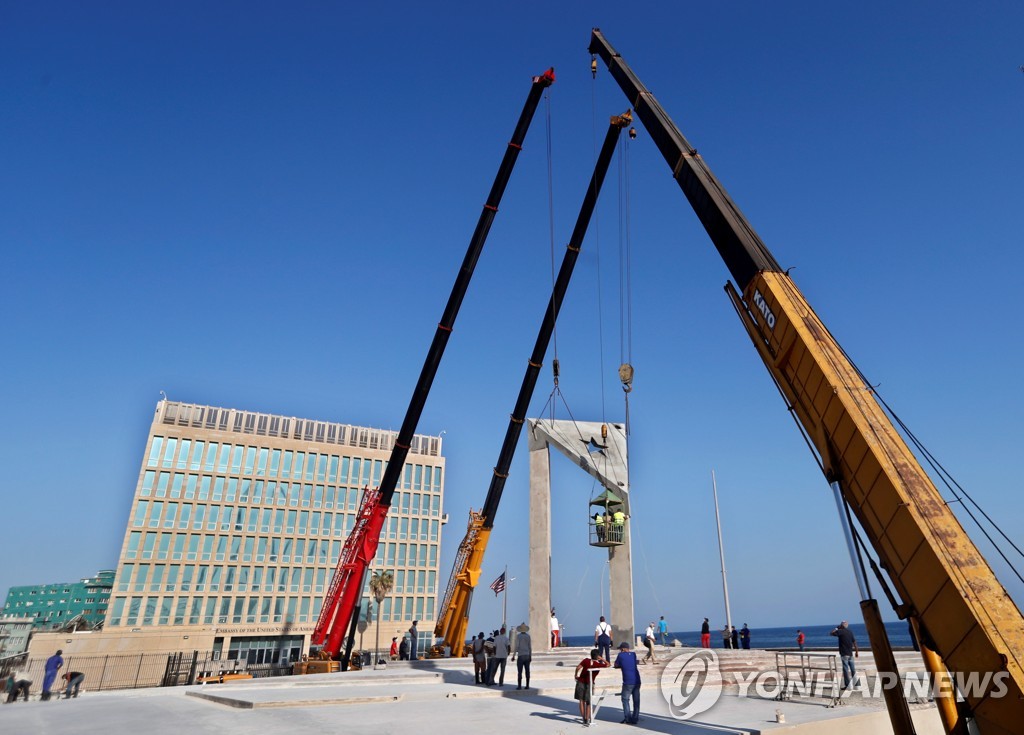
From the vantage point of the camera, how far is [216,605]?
63.0m

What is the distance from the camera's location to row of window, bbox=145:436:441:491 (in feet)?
214

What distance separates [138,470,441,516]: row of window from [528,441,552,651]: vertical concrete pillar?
50153 mm

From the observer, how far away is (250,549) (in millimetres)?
66062

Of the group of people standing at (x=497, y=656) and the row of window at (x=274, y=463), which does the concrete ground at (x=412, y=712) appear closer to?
the group of people standing at (x=497, y=656)

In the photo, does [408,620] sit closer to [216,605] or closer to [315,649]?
[216,605]

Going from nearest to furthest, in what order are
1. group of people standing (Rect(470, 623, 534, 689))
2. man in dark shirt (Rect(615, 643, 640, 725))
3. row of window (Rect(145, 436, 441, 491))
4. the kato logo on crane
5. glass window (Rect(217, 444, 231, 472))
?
the kato logo on crane → man in dark shirt (Rect(615, 643, 640, 725)) → group of people standing (Rect(470, 623, 534, 689)) → row of window (Rect(145, 436, 441, 491)) → glass window (Rect(217, 444, 231, 472))

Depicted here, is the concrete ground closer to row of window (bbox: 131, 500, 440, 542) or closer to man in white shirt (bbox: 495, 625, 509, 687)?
man in white shirt (bbox: 495, 625, 509, 687)

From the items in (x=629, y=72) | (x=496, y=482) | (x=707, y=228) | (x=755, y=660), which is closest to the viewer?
(x=707, y=228)

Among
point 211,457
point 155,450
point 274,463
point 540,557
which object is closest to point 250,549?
point 274,463

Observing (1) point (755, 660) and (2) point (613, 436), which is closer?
(1) point (755, 660)

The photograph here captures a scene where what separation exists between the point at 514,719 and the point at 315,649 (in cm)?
1767

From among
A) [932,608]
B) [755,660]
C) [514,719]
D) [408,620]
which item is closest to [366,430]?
[408,620]

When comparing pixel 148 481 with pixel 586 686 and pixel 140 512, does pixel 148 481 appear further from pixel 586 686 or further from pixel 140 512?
pixel 586 686

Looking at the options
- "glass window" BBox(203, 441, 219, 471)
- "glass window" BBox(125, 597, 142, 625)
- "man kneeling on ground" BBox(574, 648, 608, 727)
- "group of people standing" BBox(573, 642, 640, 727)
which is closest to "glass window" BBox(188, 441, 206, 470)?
"glass window" BBox(203, 441, 219, 471)
